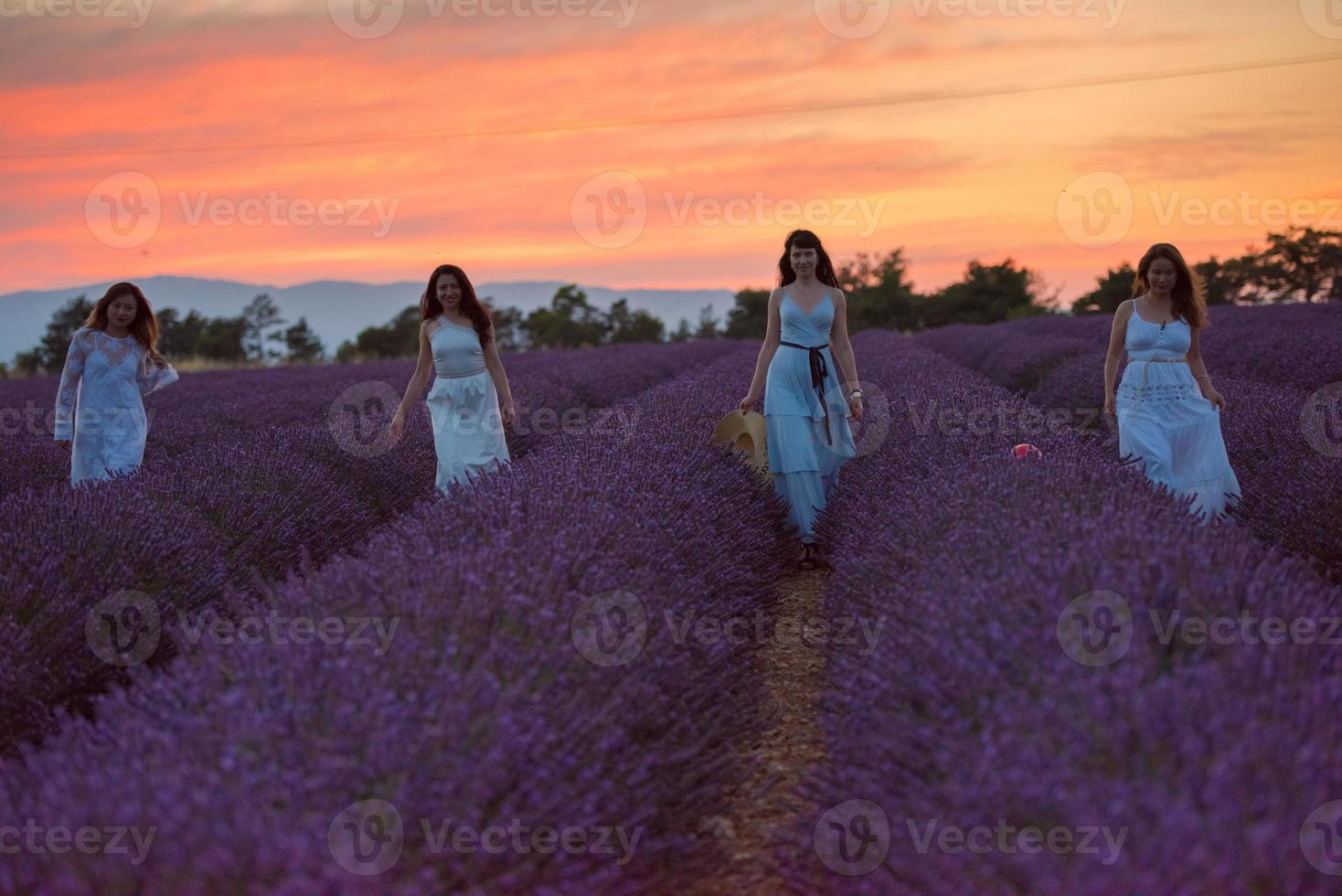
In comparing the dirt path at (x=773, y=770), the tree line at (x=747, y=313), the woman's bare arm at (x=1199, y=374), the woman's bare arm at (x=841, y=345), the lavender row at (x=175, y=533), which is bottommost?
the dirt path at (x=773, y=770)

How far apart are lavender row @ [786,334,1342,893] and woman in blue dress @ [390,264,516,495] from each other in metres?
2.40

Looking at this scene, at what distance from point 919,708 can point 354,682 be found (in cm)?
97

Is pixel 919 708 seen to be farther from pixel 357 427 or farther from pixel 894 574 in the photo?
pixel 357 427

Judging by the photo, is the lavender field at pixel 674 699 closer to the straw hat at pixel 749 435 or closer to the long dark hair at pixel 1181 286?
the long dark hair at pixel 1181 286

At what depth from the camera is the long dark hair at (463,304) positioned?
15.7 feet

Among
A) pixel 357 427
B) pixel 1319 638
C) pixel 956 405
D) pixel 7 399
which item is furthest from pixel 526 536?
pixel 7 399

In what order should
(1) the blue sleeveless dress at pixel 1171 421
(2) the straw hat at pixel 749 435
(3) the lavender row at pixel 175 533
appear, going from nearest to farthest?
(3) the lavender row at pixel 175 533
(1) the blue sleeveless dress at pixel 1171 421
(2) the straw hat at pixel 749 435

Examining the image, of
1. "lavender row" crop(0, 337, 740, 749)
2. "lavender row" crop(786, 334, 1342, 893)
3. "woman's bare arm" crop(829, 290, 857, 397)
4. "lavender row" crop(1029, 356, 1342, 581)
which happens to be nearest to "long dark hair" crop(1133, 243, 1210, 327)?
"lavender row" crop(1029, 356, 1342, 581)

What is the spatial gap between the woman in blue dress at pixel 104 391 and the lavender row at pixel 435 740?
310cm

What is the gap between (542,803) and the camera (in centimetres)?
165

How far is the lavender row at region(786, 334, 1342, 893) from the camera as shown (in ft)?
4.60

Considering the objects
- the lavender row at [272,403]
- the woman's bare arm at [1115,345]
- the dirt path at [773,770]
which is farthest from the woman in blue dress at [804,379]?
the lavender row at [272,403]

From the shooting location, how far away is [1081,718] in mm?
1612

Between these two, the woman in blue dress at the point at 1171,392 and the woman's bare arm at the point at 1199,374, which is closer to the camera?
the woman in blue dress at the point at 1171,392
